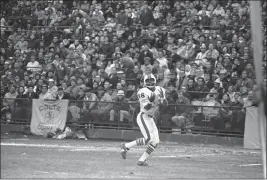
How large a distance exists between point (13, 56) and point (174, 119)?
35.2ft

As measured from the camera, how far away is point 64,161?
1370 cm

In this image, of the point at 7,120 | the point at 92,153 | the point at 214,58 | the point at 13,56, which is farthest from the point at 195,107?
the point at 13,56

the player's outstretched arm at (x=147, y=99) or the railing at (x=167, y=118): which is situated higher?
the player's outstretched arm at (x=147, y=99)

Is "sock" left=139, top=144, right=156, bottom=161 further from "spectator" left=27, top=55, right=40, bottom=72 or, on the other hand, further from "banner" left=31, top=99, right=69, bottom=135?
"spectator" left=27, top=55, right=40, bottom=72

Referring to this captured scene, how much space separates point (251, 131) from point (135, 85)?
5306mm

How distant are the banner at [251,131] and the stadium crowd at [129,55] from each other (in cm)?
49

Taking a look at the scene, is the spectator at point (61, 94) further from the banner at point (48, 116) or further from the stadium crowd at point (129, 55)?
the banner at point (48, 116)

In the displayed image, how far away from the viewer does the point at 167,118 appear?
70.7 feet

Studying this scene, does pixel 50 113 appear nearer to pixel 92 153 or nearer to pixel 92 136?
pixel 92 136

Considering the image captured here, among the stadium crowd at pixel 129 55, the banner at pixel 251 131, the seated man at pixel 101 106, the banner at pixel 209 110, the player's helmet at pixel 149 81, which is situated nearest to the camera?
the player's helmet at pixel 149 81

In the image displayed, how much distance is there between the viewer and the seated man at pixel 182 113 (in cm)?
2105

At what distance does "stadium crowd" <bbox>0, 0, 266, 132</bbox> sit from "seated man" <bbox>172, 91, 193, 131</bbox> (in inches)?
1.6

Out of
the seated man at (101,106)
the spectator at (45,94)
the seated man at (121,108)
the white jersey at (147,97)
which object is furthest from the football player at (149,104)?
the spectator at (45,94)

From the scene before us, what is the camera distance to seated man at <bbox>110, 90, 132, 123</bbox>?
72.0 ft
